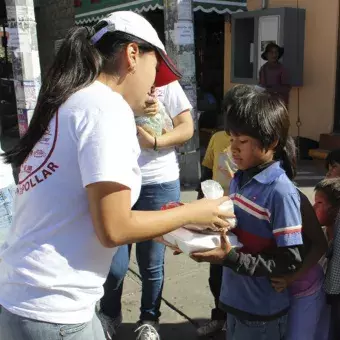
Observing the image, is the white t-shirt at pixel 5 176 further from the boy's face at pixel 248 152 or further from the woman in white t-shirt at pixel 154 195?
the boy's face at pixel 248 152

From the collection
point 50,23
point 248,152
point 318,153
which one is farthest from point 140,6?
point 248,152

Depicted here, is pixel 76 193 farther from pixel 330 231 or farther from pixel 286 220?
pixel 330 231

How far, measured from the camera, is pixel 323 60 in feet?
26.4

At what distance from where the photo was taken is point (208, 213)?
1.57 m

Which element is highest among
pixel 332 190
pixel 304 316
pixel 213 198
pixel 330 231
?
pixel 213 198

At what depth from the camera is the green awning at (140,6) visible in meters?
8.46

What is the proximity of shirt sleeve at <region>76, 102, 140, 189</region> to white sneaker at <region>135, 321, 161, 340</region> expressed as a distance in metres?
1.78

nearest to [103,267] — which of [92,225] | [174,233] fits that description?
[92,225]

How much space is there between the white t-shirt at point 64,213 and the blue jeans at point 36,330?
0.07 feet

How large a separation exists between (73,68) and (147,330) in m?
1.89

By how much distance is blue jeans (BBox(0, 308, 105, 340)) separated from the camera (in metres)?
1.38

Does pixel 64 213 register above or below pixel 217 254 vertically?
above

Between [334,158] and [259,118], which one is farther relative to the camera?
[334,158]

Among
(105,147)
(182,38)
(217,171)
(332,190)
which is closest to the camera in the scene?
(105,147)
